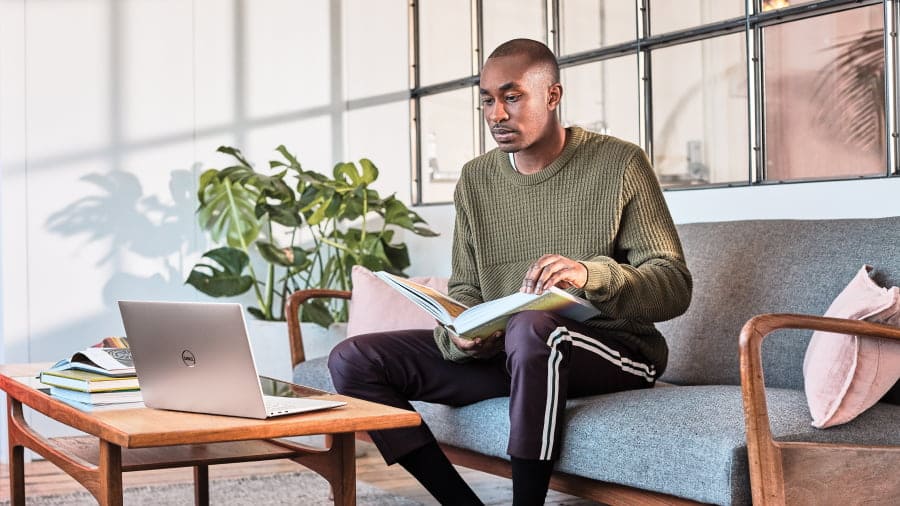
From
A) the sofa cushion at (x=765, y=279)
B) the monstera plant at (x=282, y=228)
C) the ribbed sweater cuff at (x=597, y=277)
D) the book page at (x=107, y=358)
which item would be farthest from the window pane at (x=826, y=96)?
the book page at (x=107, y=358)

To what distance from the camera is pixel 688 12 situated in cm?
362

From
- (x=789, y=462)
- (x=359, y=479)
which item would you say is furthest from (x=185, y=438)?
(x=359, y=479)

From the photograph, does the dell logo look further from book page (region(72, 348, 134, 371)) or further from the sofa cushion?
the sofa cushion

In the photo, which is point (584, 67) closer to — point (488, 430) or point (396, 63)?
point (396, 63)

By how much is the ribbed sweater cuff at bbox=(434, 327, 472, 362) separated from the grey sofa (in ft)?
0.39

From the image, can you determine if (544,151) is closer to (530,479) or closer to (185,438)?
(530,479)

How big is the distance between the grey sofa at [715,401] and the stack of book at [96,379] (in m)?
0.79

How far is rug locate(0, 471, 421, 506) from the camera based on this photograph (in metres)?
3.20

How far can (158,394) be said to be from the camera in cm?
185

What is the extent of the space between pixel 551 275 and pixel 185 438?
82 centimetres

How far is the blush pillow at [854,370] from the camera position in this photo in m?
2.06

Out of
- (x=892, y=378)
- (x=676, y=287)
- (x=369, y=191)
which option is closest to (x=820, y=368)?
(x=892, y=378)

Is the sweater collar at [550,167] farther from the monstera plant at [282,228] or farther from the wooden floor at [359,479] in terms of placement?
the monstera plant at [282,228]

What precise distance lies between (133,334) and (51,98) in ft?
9.37
